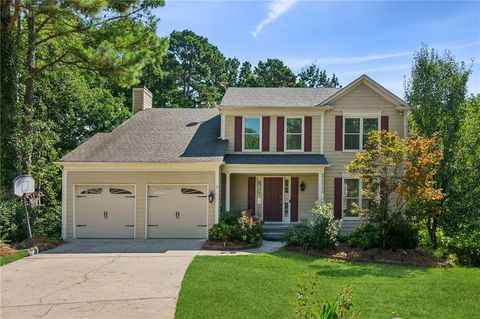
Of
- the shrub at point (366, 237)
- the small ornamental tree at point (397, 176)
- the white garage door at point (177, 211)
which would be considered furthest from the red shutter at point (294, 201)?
the small ornamental tree at point (397, 176)

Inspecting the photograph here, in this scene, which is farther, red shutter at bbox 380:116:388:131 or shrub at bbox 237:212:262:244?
red shutter at bbox 380:116:388:131

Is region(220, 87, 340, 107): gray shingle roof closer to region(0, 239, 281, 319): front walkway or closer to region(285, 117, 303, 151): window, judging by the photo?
region(285, 117, 303, 151): window

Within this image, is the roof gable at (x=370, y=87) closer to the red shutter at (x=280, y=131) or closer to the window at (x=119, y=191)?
the red shutter at (x=280, y=131)

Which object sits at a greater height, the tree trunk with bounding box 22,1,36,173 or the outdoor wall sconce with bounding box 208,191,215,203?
the tree trunk with bounding box 22,1,36,173

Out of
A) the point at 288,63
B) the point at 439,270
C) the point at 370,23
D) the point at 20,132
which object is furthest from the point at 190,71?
the point at 439,270

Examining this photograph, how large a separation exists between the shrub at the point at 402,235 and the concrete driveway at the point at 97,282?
20.0ft

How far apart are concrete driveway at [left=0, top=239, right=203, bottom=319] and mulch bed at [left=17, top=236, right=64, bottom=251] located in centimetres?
41

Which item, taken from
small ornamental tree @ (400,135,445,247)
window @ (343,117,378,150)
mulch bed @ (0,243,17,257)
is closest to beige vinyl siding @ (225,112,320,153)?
window @ (343,117,378,150)

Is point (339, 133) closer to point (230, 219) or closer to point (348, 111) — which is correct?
point (348, 111)

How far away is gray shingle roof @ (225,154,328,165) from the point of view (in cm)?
1739

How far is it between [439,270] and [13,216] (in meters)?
13.4

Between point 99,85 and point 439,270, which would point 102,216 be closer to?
point 439,270

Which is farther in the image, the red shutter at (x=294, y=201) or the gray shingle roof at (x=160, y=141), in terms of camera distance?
the red shutter at (x=294, y=201)

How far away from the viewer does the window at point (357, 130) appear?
60.0 ft
